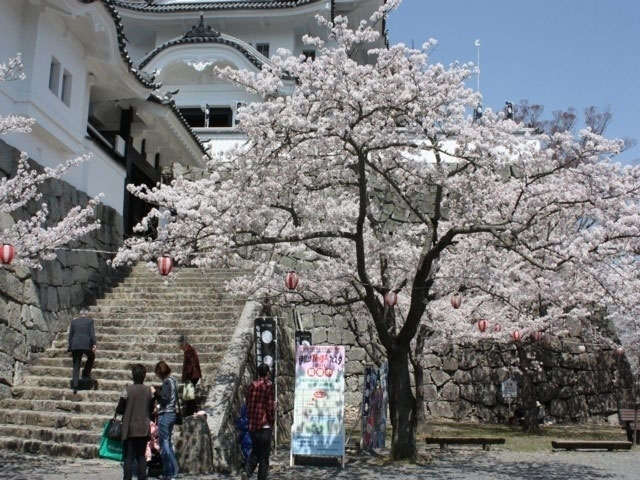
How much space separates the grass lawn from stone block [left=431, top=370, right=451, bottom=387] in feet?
3.21

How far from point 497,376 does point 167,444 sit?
12.5 meters

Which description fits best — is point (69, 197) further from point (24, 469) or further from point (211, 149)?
point (211, 149)

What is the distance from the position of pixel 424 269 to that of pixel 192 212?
3072 millimetres

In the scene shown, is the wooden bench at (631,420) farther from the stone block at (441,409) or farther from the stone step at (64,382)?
the stone step at (64,382)

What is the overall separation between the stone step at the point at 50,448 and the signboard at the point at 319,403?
8.20 feet

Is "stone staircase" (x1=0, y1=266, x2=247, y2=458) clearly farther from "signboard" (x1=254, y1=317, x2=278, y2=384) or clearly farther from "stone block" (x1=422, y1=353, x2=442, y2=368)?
"stone block" (x1=422, y1=353, x2=442, y2=368)

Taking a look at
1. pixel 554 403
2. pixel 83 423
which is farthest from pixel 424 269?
pixel 554 403

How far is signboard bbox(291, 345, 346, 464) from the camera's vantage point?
889cm

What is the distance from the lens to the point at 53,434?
8.76m

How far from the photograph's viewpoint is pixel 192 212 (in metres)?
9.05

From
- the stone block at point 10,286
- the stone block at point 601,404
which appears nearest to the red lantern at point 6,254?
the stone block at point 10,286

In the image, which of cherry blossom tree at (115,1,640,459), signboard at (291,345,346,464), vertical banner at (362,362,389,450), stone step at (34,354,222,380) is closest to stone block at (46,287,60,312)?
stone step at (34,354,222,380)

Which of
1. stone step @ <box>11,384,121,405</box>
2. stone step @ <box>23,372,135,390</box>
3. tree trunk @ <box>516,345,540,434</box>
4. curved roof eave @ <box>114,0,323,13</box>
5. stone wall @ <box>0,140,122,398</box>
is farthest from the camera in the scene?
curved roof eave @ <box>114,0,323,13</box>

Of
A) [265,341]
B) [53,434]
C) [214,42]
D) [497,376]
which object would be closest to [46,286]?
[53,434]
